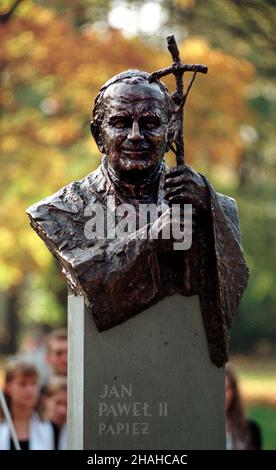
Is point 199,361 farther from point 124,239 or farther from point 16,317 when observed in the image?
point 16,317

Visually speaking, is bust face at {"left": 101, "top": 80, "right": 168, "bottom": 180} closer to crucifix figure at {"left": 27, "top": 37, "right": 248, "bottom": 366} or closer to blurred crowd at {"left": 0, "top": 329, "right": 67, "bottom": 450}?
crucifix figure at {"left": 27, "top": 37, "right": 248, "bottom": 366}

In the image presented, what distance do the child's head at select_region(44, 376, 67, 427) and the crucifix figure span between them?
2486mm

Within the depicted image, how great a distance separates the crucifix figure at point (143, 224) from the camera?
24.5ft

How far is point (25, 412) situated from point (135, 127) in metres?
3.46

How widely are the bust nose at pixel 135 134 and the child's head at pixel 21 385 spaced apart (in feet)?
10.4

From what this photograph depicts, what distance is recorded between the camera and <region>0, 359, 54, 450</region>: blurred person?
393 inches

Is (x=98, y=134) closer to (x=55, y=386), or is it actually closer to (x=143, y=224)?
(x=143, y=224)

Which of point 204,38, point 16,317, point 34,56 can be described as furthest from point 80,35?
point 16,317

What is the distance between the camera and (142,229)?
7535 mm

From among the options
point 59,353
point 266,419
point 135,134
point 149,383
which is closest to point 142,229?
point 135,134

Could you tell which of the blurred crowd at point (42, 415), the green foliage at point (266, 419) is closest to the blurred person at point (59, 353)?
the blurred crowd at point (42, 415)

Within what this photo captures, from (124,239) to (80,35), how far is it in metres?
10.0

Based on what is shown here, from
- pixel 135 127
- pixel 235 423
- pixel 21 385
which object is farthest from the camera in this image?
pixel 235 423

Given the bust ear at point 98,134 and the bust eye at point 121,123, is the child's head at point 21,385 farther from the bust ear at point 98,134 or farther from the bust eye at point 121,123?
the bust eye at point 121,123
